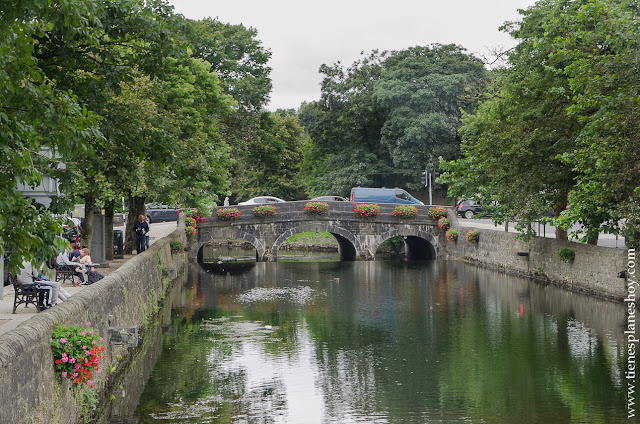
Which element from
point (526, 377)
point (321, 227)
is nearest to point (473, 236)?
point (321, 227)

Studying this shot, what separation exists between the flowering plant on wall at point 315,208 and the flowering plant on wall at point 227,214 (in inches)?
139

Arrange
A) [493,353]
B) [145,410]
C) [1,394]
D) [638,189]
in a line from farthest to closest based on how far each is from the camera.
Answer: [638,189]
[493,353]
[145,410]
[1,394]

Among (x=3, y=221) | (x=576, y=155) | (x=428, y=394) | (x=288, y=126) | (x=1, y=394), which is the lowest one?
(x=428, y=394)

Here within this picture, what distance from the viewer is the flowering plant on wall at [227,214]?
3769cm

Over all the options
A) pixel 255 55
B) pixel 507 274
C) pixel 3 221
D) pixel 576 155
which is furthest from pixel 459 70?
pixel 3 221

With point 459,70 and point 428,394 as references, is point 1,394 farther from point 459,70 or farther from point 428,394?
point 459,70

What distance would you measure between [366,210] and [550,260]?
43.8ft

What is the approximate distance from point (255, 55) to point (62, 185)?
31881 mm

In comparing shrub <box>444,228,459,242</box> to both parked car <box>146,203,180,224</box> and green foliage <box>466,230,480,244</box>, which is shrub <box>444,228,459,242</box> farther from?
parked car <box>146,203,180,224</box>

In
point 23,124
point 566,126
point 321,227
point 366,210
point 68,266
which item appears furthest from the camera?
point 321,227

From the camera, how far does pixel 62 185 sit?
39.1 ft

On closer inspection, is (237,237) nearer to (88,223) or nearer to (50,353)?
(88,223)

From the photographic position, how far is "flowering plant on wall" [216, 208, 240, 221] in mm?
37688

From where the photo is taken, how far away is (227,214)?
37.7 metres
